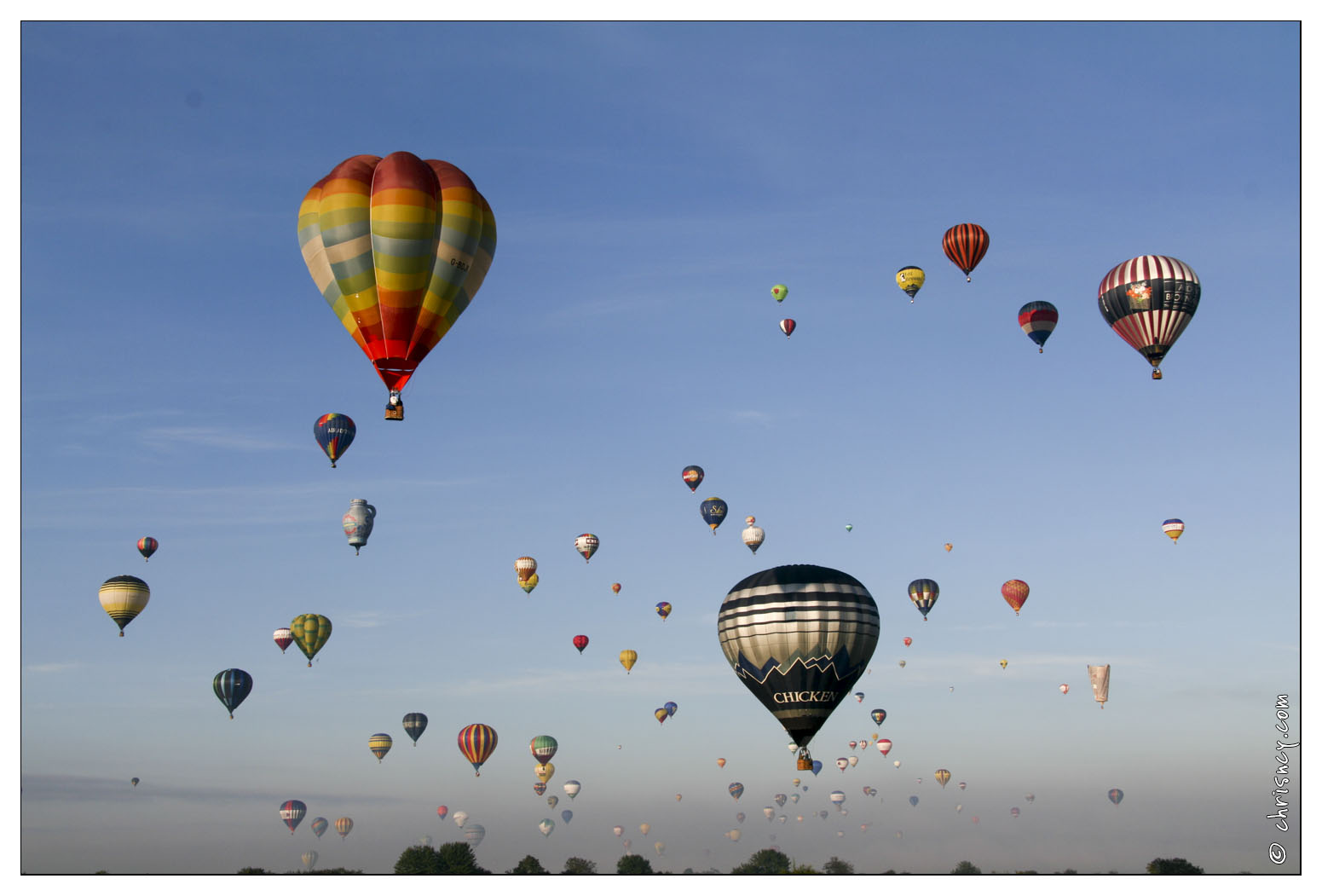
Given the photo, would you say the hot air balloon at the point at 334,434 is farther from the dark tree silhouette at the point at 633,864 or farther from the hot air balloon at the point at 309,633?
the dark tree silhouette at the point at 633,864

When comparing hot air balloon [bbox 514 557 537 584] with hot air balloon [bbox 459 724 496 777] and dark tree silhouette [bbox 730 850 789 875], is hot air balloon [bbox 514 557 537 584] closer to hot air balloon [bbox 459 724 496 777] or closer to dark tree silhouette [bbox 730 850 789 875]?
hot air balloon [bbox 459 724 496 777]

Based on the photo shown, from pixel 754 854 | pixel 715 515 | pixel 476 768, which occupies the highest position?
pixel 715 515

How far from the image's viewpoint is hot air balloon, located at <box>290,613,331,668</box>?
70.2 meters

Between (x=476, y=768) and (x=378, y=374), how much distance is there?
35.0 m

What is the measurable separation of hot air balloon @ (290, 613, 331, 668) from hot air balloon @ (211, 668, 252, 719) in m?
3.02

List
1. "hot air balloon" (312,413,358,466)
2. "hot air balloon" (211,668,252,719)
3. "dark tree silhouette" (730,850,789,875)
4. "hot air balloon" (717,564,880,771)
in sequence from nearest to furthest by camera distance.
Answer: "hot air balloon" (717,564,880,771) < "hot air balloon" (312,413,358,466) < "hot air balloon" (211,668,252,719) < "dark tree silhouette" (730,850,789,875)

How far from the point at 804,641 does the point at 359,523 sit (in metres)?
34.4

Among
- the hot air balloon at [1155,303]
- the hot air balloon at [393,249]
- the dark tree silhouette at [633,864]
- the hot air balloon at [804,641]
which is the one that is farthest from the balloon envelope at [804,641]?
the dark tree silhouette at [633,864]

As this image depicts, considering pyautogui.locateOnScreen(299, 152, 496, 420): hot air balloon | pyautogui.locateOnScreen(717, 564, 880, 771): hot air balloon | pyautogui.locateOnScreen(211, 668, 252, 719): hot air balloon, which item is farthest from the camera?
pyautogui.locateOnScreen(211, 668, 252, 719): hot air balloon

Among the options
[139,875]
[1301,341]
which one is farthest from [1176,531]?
[139,875]

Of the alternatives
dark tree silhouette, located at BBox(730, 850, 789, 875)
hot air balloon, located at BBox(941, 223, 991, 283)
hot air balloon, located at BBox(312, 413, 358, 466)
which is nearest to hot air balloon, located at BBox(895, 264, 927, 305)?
hot air balloon, located at BBox(941, 223, 991, 283)

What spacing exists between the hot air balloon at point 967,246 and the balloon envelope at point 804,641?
79.5ft

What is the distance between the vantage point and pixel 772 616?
4212 cm
